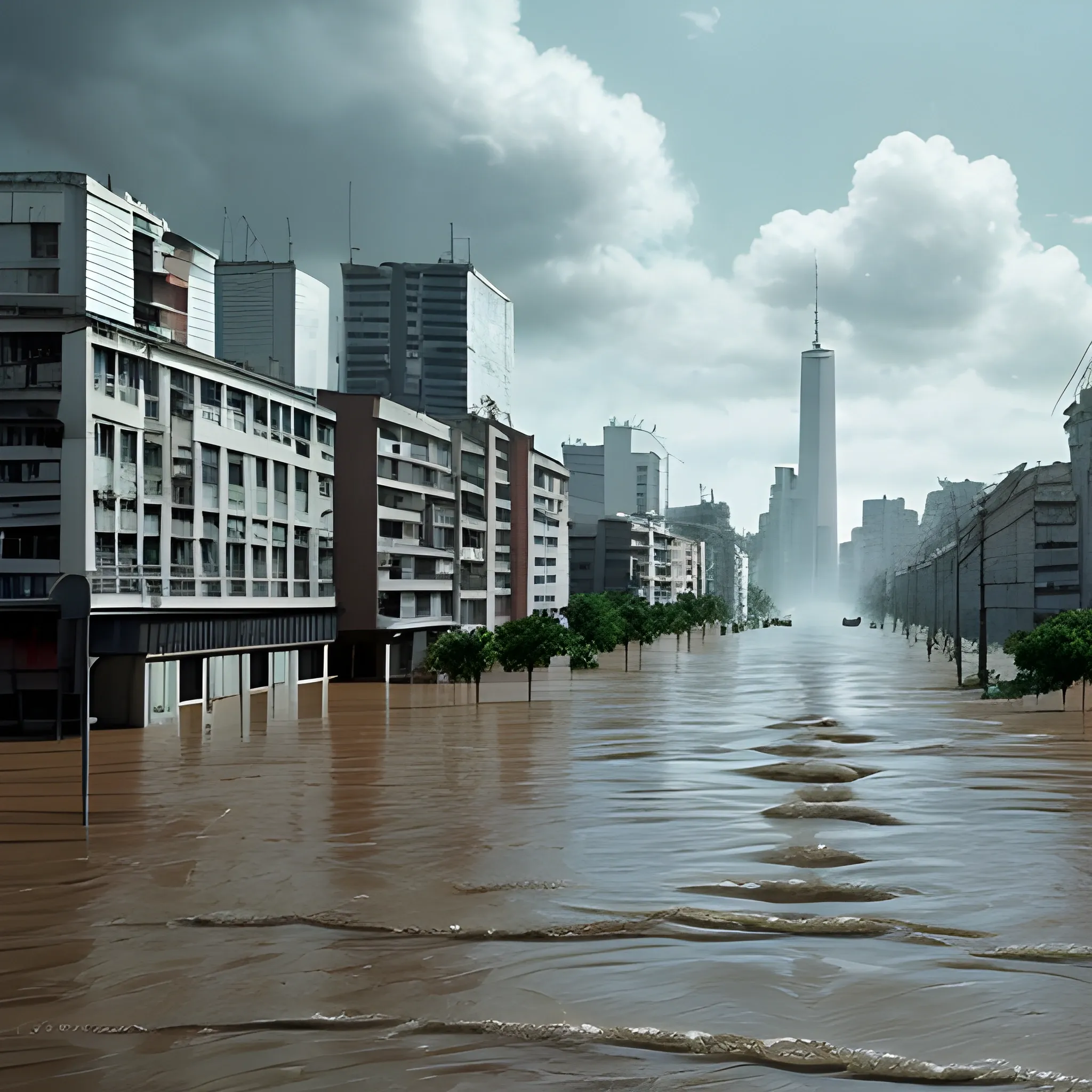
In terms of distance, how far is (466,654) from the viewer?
7300cm

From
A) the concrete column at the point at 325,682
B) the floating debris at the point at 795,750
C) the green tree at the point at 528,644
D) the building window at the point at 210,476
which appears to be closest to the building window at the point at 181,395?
the building window at the point at 210,476

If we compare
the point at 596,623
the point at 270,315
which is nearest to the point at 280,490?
the point at 596,623

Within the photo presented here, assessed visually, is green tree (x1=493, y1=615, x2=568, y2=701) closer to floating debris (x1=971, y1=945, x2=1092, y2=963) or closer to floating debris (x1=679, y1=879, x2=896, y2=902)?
floating debris (x1=679, y1=879, x2=896, y2=902)

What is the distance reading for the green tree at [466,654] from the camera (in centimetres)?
7300

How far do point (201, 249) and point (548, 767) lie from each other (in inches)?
3017

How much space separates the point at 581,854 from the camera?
28.0m

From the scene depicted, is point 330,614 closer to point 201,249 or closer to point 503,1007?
point 201,249

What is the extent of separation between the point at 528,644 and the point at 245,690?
54.3 feet

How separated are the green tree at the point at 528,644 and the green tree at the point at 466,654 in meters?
1.07

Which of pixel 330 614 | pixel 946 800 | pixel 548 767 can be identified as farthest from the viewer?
pixel 330 614

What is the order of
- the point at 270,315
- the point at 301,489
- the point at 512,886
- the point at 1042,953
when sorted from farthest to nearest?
the point at 270,315 < the point at 301,489 < the point at 512,886 < the point at 1042,953

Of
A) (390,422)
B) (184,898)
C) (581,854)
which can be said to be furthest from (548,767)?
(390,422)

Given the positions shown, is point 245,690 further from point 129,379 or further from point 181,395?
point 129,379

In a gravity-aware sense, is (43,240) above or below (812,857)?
above
